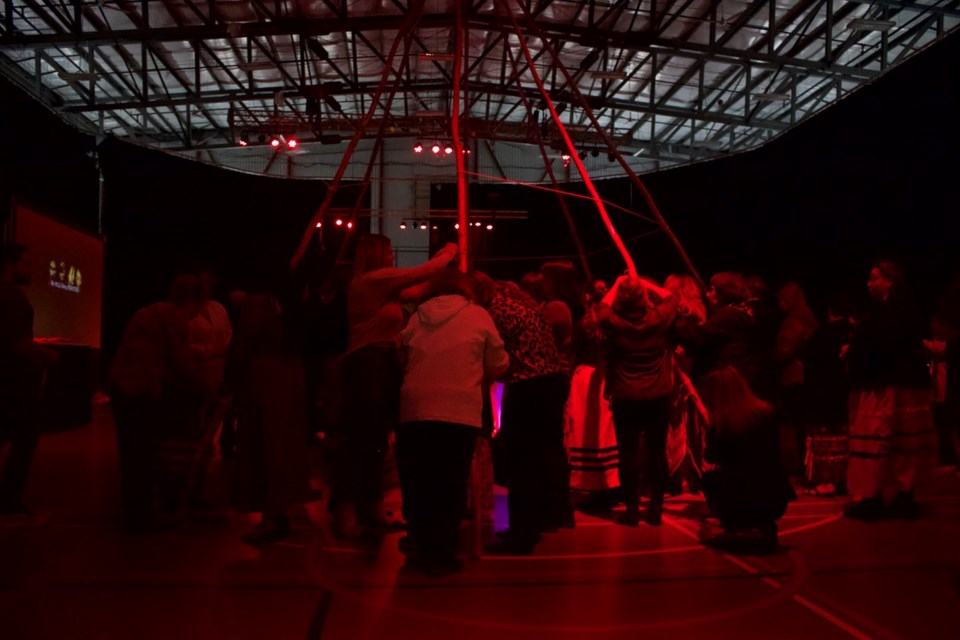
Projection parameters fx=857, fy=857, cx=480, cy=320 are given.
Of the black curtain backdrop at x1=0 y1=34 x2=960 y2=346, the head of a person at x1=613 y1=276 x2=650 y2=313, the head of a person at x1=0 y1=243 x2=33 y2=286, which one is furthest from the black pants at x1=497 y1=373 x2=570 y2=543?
the head of a person at x1=0 y1=243 x2=33 y2=286

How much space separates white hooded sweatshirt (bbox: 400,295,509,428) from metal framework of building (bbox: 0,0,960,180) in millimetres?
6974

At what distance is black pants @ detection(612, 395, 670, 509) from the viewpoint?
450cm

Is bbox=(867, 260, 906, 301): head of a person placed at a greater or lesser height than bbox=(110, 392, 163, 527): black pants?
greater

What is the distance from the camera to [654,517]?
455 centimetres

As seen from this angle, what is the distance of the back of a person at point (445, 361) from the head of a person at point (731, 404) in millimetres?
1142

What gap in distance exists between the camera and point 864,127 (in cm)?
998

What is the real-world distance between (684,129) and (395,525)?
17052 millimetres

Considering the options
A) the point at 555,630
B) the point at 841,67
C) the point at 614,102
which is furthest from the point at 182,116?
the point at 555,630

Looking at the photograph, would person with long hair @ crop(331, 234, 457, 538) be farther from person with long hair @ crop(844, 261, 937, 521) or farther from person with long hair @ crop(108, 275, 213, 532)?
person with long hair @ crop(844, 261, 937, 521)

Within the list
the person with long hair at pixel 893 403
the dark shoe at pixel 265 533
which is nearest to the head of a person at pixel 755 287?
the person with long hair at pixel 893 403

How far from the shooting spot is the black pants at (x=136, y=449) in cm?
418

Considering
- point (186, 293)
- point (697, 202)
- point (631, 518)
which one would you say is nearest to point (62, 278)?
point (186, 293)

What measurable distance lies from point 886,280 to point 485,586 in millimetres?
2824

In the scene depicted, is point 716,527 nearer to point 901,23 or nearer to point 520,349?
point 520,349
